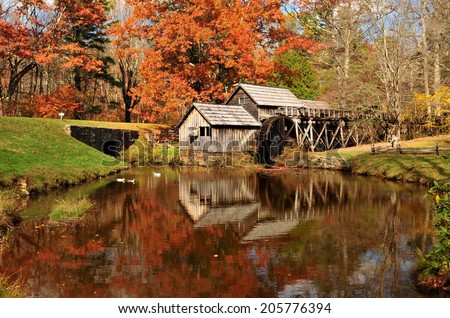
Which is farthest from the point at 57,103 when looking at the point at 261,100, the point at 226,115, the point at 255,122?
the point at 261,100

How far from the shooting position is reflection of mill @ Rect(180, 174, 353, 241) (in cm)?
1439

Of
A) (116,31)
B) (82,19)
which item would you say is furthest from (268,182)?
(82,19)

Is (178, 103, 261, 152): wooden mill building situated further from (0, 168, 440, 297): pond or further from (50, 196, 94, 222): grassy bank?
(50, 196, 94, 222): grassy bank

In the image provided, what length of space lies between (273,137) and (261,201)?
20.5 m

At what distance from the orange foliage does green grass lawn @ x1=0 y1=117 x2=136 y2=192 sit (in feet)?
21.3

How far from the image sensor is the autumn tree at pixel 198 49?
39.9 meters

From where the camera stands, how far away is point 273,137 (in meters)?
38.9

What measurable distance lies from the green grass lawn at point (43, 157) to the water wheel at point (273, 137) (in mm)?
11931

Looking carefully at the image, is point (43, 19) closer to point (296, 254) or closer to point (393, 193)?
point (393, 193)

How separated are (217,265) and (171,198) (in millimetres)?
9783

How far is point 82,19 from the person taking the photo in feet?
139

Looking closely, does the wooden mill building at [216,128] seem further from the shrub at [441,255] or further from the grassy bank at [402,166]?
the shrub at [441,255]

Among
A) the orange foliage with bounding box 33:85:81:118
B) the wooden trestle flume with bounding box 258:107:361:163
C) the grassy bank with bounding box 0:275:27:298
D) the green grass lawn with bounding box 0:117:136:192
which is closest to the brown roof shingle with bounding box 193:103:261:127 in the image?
the wooden trestle flume with bounding box 258:107:361:163

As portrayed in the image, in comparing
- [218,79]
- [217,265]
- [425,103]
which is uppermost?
[218,79]
